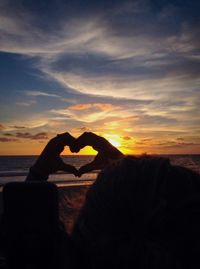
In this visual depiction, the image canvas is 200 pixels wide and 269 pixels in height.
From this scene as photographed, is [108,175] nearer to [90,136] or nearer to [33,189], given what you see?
[33,189]

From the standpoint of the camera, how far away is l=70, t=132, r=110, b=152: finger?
1614 mm

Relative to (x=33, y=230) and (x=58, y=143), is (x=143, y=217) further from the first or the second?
(x=58, y=143)

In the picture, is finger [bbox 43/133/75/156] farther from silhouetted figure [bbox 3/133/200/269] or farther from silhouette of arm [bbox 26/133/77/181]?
silhouetted figure [bbox 3/133/200/269]

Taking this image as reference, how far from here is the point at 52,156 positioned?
1662 mm

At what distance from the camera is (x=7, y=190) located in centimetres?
115

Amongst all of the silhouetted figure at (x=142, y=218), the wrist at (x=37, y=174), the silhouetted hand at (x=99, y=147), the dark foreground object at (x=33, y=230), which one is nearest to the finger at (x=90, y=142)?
the silhouetted hand at (x=99, y=147)

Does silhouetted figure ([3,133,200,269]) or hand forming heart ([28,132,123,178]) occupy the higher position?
hand forming heart ([28,132,123,178])

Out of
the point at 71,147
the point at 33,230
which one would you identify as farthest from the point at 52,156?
Answer: the point at 33,230

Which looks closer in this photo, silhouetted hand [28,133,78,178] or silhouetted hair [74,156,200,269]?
silhouetted hair [74,156,200,269]

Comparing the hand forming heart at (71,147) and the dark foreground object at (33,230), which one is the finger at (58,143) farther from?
the dark foreground object at (33,230)

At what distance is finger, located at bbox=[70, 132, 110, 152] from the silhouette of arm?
4cm

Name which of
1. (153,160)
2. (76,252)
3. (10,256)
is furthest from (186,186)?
(10,256)

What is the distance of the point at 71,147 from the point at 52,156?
5.0 inches

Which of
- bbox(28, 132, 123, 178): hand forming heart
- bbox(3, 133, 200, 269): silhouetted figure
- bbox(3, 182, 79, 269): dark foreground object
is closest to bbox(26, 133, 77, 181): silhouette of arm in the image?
bbox(28, 132, 123, 178): hand forming heart
